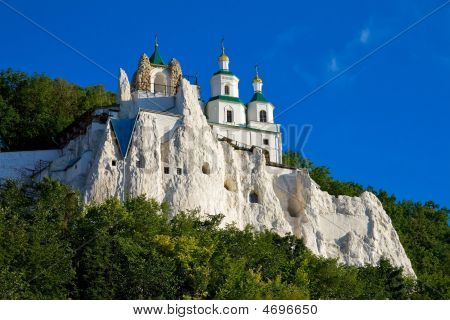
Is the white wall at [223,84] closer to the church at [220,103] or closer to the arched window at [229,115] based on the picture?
the church at [220,103]

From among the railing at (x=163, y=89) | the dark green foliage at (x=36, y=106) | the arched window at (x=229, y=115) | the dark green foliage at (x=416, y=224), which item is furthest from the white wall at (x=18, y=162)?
the dark green foliage at (x=416, y=224)

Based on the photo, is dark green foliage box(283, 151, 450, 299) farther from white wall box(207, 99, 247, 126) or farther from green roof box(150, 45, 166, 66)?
green roof box(150, 45, 166, 66)

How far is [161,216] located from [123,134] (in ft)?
18.6

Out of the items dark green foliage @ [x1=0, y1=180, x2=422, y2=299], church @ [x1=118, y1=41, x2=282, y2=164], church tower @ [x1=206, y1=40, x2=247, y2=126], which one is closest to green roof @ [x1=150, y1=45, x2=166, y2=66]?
church @ [x1=118, y1=41, x2=282, y2=164]

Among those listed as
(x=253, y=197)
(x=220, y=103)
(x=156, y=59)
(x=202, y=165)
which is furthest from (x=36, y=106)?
(x=253, y=197)

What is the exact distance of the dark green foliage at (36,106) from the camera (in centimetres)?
4950

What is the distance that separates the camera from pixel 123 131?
41.2 m

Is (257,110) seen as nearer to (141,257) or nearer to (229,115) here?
(229,115)

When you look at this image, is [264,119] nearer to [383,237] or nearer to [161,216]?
[383,237]

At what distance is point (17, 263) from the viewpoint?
30.0 m

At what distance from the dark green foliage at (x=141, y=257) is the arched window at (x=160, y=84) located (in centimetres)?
1046

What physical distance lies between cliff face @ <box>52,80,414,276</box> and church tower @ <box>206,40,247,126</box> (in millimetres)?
4585
